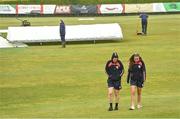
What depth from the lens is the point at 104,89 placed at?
22.8 m

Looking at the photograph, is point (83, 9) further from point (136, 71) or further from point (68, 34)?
point (136, 71)

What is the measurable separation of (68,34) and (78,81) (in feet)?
58.7

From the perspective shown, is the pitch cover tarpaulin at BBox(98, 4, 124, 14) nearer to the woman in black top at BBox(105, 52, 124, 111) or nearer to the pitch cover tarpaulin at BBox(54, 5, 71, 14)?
the pitch cover tarpaulin at BBox(54, 5, 71, 14)

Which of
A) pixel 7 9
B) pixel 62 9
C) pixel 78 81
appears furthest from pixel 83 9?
pixel 78 81

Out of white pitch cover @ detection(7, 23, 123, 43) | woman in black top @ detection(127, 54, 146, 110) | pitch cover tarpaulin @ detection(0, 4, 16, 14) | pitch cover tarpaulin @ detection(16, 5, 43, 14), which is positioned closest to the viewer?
woman in black top @ detection(127, 54, 146, 110)

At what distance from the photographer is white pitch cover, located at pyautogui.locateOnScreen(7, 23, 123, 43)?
41.5 m

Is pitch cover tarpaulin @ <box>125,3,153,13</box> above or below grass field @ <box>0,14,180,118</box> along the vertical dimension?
below

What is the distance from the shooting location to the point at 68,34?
42.3 m

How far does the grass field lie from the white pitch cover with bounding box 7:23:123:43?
0.85 metres

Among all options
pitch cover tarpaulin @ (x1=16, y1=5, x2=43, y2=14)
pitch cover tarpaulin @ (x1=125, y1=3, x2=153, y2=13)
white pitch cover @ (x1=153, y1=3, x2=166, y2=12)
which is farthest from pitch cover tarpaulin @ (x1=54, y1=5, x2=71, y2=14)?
white pitch cover @ (x1=153, y1=3, x2=166, y2=12)

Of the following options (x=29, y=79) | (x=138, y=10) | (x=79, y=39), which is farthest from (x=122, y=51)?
(x=138, y=10)

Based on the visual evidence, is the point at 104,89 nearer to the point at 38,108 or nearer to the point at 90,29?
the point at 38,108

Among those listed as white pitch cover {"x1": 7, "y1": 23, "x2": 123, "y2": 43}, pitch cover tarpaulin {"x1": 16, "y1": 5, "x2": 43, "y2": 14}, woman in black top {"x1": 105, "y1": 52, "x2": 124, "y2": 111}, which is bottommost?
pitch cover tarpaulin {"x1": 16, "y1": 5, "x2": 43, "y2": 14}

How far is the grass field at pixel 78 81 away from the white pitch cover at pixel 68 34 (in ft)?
2.79
